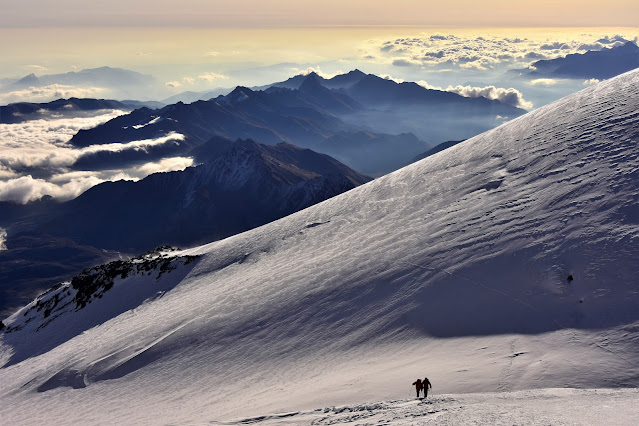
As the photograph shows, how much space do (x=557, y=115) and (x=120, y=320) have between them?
67.2 m

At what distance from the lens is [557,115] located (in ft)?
221

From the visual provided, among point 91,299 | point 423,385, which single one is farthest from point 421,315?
point 91,299

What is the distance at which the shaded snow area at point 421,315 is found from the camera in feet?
86.5

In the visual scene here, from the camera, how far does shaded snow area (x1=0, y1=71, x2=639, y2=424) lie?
86.5 feet

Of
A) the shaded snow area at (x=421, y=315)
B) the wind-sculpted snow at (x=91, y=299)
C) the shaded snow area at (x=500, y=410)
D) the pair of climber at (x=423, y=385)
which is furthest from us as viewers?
the wind-sculpted snow at (x=91, y=299)

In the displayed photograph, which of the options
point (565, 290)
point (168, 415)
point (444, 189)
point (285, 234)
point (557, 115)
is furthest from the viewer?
point (285, 234)

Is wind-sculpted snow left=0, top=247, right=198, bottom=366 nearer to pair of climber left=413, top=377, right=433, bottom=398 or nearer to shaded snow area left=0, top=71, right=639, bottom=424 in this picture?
shaded snow area left=0, top=71, right=639, bottom=424

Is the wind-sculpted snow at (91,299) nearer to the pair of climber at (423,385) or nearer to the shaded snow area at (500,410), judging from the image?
the shaded snow area at (500,410)

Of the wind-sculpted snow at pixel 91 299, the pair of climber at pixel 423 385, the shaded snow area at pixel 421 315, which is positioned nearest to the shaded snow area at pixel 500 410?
the shaded snow area at pixel 421 315

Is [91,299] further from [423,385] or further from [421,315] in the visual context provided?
[423,385]

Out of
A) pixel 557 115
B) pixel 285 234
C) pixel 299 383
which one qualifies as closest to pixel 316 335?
pixel 299 383

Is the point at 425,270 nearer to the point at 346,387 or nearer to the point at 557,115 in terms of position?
the point at 346,387

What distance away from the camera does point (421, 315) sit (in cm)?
3703

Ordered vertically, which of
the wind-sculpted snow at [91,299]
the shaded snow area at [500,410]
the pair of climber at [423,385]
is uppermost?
the wind-sculpted snow at [91,299]
